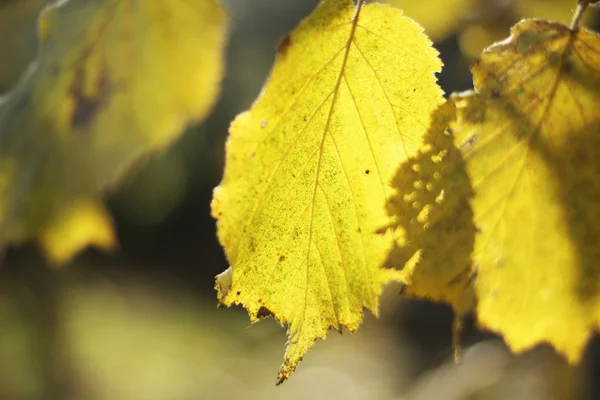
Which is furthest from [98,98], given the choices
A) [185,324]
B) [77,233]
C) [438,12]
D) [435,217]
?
[185,324]

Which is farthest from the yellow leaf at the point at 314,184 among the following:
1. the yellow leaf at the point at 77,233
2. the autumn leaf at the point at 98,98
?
the yellow leaf at the point at 77,233

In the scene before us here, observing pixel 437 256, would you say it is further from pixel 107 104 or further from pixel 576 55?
pixel 107 104

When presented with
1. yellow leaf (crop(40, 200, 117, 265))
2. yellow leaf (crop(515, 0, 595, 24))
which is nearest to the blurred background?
yellow leaf (crop(515, 0, 595, 24))

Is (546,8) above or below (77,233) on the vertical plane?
above

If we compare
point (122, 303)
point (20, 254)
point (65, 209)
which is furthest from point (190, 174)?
point (65, 209)

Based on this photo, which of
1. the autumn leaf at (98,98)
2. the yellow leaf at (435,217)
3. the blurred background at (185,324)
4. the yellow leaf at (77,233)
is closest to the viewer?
the yellow leaf at (435,217)

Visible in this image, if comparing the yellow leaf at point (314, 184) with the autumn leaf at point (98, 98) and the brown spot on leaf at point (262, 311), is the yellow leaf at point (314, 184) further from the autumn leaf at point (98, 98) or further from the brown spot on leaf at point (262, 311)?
the autumn leaf at point (98, 98)

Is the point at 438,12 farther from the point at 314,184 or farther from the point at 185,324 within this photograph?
the point at 185,324
